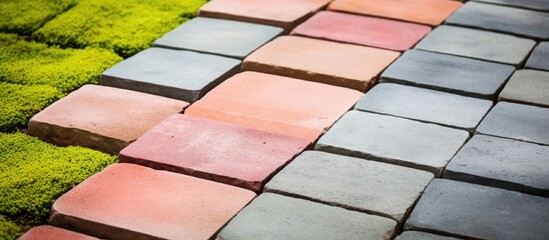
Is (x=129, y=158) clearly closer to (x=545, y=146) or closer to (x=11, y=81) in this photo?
(x=11, y=81)

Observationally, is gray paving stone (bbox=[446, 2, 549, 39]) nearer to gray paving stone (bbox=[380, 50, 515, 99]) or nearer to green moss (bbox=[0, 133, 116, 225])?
gray paving stone (bbox=[380, 50, 515, 99])

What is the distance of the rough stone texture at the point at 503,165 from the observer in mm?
2432

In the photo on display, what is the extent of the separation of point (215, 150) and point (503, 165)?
2.70ft

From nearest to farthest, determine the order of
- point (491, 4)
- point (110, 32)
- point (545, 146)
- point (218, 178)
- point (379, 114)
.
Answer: point (218, 178) < point (545, 146) < point (379, 114) < point (110, 32) < point (491, 4)

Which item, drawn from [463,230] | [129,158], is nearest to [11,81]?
[129,158]

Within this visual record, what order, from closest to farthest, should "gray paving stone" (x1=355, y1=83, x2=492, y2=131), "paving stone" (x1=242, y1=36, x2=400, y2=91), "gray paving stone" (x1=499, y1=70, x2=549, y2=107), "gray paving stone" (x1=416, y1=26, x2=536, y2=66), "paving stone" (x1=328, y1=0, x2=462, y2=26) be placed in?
"gray paving stone" (x1=355, y1=83, x2=492, y2=131) → "gray paving stone" (x1=499, y1=70, x2=549, y2=107) → "paving stone" (x1=242, y1=36, x2=400, y2=91) → "gray paving stone" (x1=416, y1=26, x2=536, y2=66) → "paving stone" (x1=328, y1=0, x2=462, y2=26)

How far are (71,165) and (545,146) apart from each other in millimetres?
1392

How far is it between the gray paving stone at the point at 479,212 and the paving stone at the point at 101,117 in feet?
3.02

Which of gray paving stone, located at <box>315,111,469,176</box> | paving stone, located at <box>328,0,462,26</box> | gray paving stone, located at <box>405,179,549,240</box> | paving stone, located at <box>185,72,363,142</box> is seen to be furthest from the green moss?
paving stone, located at <box>328,0,462,26</box>

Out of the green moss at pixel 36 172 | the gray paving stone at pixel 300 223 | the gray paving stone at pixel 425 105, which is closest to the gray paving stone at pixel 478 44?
the gray paving stone at pixel 425 105

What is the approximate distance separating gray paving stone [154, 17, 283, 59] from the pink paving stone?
0.63 meters

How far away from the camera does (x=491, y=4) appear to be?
3947 mm

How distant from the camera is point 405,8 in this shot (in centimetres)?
387

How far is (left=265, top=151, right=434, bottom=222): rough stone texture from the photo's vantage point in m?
2.32
